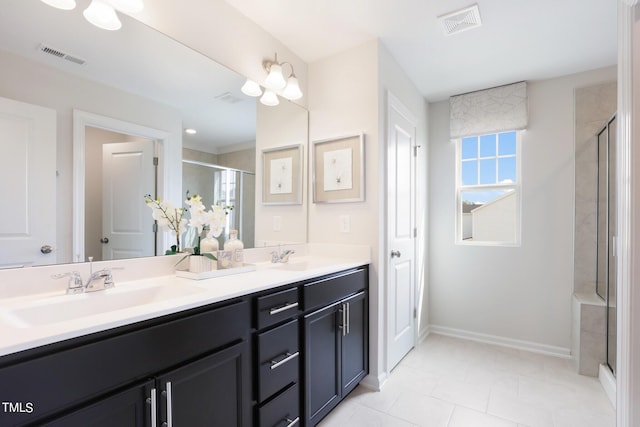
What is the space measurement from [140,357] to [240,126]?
1517 millimetres

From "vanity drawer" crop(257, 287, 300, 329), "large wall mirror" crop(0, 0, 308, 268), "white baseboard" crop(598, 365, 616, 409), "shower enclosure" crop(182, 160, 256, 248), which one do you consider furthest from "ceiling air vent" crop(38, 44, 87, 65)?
"white baseboard" crop(598, 365, 616, 409)

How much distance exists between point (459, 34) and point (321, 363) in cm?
233

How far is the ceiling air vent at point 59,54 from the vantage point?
1161mm

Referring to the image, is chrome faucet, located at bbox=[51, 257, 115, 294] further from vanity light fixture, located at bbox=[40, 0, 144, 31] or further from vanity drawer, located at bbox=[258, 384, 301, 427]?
vanity light fixture, located at bbox=[40, 0, 144, 31]

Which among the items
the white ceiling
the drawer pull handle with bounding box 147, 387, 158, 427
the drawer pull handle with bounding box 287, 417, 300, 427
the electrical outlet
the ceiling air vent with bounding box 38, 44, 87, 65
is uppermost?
the white ceiling

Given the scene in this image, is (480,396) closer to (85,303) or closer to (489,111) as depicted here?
(85,303)

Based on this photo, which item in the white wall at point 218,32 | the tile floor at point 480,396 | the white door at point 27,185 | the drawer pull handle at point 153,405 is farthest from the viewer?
the tile floor at point 480,396

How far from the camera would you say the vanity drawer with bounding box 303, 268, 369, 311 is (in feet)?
5.24

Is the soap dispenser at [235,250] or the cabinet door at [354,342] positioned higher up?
the soap dispenser at [235,250]

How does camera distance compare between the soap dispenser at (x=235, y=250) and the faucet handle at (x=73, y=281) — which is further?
the soap dispenser at (x=235, y=250)

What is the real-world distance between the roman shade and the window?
12 centimetres

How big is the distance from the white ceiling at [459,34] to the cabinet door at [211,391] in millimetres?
A: 1936

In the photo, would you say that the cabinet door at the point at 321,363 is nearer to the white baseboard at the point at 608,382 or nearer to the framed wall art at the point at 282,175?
the framed wall art at the point at 282,175

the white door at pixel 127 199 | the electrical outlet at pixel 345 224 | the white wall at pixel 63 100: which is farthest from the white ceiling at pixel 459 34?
the electrical outlet at pixel 345 224
